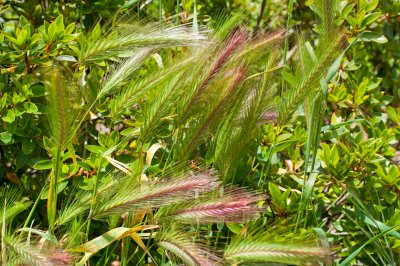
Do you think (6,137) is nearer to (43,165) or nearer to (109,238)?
(43,165)

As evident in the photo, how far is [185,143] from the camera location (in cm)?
188

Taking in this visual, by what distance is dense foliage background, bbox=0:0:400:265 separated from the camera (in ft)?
5.50

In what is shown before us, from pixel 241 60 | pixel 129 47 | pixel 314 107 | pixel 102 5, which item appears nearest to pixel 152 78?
pixel 129 47

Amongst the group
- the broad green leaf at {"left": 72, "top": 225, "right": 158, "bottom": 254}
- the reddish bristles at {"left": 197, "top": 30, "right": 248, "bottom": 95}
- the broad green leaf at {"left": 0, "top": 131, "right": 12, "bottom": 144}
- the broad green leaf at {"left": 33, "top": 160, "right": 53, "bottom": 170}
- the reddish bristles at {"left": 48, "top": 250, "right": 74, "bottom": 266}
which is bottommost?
the broad green leaf at {"left": 72, "top": 225, "right": 158, "bottom": 254}

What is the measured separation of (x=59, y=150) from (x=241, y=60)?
0.54 meters

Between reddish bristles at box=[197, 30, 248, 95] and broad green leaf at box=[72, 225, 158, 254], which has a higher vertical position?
reddish bristles at box=[197, 30, 248, 95]

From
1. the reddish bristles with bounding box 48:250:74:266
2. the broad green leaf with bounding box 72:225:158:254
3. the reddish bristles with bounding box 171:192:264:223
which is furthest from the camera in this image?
the broad green leaf with bounding box 72:225:158:254

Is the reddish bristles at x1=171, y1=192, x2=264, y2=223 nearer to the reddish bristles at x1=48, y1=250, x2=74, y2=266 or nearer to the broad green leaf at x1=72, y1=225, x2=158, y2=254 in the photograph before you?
the broad green leaf at x1=72, y1=225, x2=158, y2=254

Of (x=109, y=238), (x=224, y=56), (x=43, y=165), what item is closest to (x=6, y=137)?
(x=43, y=165)

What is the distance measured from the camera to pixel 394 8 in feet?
Result: 8.64

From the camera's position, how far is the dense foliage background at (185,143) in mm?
1677

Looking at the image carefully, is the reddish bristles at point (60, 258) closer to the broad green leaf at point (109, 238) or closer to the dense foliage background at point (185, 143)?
the dense foliage background at point (185, 143)

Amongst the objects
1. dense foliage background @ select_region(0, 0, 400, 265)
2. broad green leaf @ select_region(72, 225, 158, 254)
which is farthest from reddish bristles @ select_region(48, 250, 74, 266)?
broad green leaf @ select_region(72, 225, 158, 254)

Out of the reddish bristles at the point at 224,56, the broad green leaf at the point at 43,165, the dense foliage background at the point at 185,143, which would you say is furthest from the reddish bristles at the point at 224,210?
the broad green leaf at the point at 43,165
